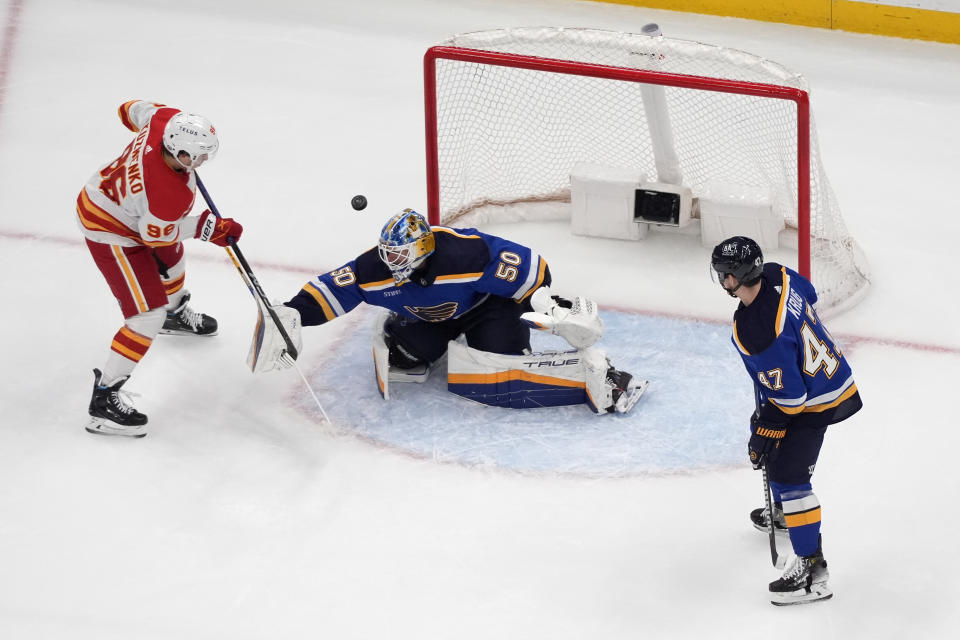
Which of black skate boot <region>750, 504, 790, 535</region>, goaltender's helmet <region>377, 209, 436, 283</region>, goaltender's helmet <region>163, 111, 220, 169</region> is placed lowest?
black skate boot <region>750, 504, 790, 535</region>

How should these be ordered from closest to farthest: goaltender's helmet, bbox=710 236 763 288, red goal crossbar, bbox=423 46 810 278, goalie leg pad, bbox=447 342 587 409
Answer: goaltender's helmet, bbox=710 236 763 288 → goalie leg pad, bbox=447 342 587 409 → red goal crossbar, bbox=423 46 810 278

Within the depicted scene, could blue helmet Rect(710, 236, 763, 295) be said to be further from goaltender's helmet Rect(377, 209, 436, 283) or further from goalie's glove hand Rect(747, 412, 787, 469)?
goaltender's helmet Rect(377, 209, 436, 283)

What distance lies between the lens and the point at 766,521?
3.74 meters

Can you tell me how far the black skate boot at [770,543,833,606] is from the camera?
3451 mm

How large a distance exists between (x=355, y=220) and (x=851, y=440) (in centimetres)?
234

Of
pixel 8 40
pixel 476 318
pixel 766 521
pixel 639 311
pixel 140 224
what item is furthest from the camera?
pixel 8 40

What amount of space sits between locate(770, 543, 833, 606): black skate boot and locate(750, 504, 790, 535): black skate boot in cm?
20

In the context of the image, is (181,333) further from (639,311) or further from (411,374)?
(639,311)

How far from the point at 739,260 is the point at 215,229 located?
172 cm

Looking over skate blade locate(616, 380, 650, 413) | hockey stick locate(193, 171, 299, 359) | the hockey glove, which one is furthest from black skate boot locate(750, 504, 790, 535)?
the hockey glove

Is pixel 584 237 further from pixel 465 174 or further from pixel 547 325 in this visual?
pixel 547 325

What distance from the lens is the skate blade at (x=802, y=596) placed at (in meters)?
3.47

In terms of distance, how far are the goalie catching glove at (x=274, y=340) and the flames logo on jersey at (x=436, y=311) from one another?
0.37 metres

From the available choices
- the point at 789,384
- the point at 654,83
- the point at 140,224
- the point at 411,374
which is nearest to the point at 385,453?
the point at 411,374
